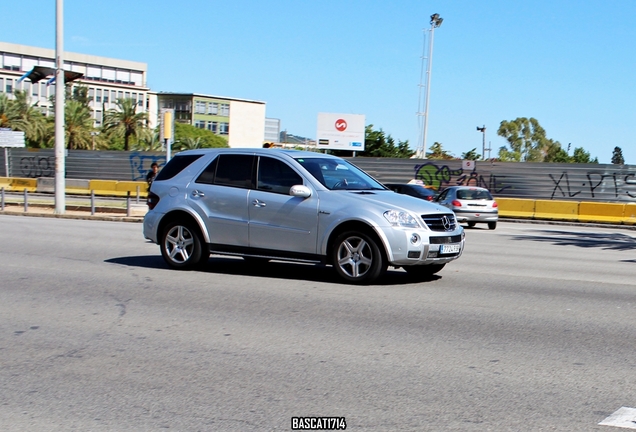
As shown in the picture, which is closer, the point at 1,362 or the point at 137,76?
the point at 1,362

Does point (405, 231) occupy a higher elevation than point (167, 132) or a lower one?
lower

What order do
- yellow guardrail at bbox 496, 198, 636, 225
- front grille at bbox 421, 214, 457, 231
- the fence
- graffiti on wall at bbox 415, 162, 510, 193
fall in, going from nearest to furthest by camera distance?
front grille at bbox 421, 214, 457, 231 → yellow guardrail at bbox 496, 198, 636, 225 → the fence → graffiti on wall at bbox 415, 162, 510, 193

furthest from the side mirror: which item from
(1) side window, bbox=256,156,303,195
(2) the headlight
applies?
(2) the headlight

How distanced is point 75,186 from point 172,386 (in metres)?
39.8

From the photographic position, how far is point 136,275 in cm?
1097

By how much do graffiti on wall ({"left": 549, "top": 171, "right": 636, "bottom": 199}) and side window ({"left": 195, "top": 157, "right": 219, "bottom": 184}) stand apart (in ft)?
91.3

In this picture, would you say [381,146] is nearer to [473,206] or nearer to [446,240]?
[473,206]

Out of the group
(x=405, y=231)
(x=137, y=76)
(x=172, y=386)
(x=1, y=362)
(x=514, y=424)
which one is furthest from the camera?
(x=137, y=76)

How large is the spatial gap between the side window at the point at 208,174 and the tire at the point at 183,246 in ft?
2.14

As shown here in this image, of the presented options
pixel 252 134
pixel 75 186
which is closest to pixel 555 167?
pixel 75 186

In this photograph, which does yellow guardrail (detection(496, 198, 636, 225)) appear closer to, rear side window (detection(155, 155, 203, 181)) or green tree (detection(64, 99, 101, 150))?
rear side window (detection(155, 155, 203, 181))

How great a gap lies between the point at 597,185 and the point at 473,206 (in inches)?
519

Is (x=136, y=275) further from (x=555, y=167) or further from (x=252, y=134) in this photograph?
(x=252, y=134)

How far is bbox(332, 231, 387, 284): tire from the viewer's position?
9867 millimetres
